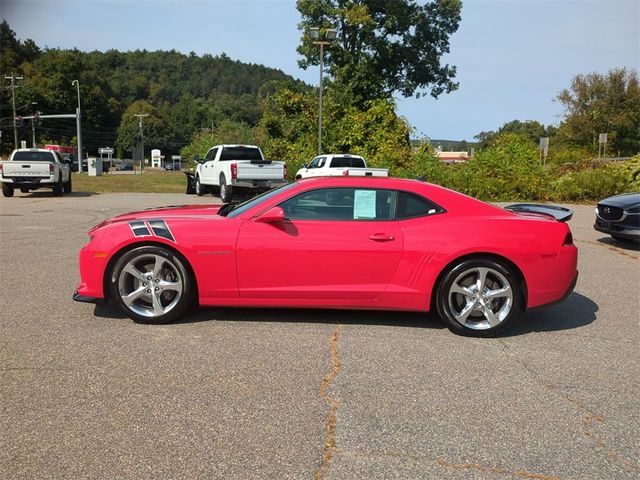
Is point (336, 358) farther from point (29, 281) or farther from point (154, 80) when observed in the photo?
point (154, 80)

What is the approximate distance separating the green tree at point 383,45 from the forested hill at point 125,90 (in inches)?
1084

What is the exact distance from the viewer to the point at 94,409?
3.29 metres

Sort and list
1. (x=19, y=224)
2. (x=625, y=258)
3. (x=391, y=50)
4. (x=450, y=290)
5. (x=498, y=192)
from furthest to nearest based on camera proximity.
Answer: (x=391, y=50) < (x=498, y=192) < (x=19, y=224) < (x=625, y=258) < (x=450, y=290)

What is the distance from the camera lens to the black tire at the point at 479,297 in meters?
4.82

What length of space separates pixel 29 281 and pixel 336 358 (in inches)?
165

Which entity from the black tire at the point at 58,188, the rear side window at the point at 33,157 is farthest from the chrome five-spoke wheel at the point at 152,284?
the rear side window at the point at 33,157

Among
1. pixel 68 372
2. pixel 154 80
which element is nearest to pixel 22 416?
pixel 68 372

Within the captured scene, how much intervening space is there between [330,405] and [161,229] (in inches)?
92.2

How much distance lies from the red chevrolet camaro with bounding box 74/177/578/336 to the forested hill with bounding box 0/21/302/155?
211 ft

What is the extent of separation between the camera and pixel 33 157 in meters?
20.2

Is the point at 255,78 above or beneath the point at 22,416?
above

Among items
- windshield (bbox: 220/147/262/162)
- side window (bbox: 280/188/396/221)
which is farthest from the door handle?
windshield (bbox: 220/147/262/162)

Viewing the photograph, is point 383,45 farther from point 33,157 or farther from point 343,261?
point 343,261

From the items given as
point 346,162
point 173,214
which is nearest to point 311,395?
point 173,214
